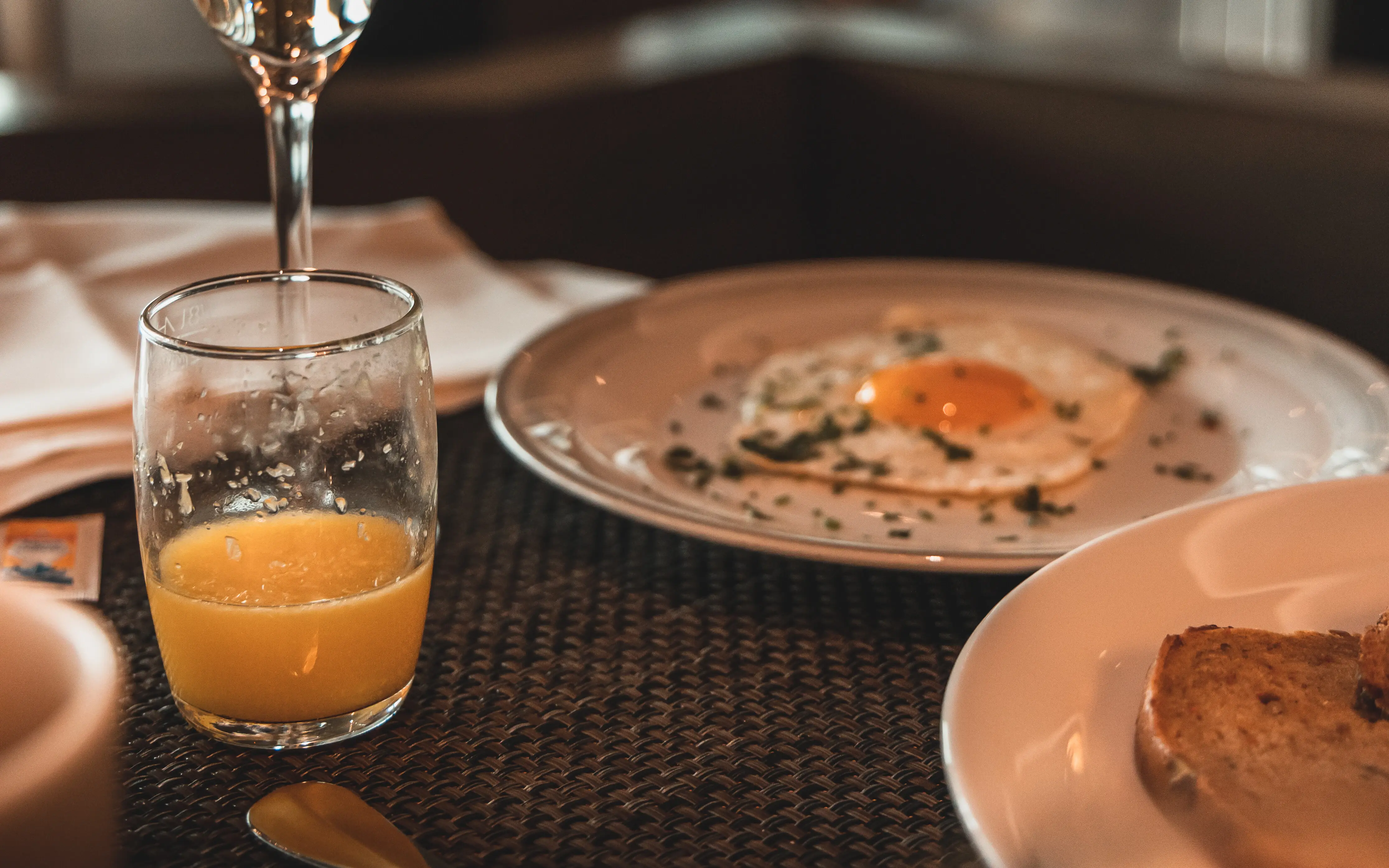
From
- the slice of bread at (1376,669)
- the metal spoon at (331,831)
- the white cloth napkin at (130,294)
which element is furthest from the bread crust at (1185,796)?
the white cloth napkin at (130,294)

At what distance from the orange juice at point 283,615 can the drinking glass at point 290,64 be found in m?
0.17

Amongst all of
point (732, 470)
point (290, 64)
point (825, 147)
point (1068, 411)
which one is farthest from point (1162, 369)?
point (825, 147)

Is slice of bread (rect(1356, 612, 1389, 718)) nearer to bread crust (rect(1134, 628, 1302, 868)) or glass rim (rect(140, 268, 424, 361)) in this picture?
bread crust (rect(1134, 628, 1302, 868))

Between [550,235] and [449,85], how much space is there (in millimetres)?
436

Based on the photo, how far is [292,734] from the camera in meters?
0.79

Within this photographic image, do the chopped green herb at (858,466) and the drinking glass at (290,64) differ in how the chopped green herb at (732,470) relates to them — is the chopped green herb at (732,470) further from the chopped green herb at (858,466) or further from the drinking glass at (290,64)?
the drinking glass at (290,64)

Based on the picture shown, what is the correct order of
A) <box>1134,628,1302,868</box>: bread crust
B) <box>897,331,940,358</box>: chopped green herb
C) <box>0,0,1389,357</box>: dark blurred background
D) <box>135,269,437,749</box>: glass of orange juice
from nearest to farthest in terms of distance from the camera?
<box>1134,628,1302,868</box>: bread crust
<box>135,269,437,749</box>: glass of orange juice
<box>897,331,940,358</box>: chopped green herb
<box>0,0,1389,357</box>: dark blurred background

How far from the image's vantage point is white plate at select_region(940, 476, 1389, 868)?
0.64 m

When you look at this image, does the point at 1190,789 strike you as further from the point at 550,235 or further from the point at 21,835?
the point at 550,235

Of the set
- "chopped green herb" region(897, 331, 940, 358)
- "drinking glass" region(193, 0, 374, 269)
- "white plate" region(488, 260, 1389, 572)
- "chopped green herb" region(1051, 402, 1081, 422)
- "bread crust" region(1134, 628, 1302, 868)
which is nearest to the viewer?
"bread crust" region(1134, 628, 1302, 868)

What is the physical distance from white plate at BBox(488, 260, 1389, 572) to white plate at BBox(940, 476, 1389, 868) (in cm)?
10

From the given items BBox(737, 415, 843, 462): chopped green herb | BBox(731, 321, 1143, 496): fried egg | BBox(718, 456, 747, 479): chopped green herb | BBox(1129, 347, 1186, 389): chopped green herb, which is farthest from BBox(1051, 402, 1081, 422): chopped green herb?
BBox(718, 456, 747, 479): chopped green herb

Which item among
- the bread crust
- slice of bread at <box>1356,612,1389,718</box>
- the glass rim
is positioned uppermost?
the glass rim

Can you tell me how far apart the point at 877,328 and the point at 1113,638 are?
85 centimetres
